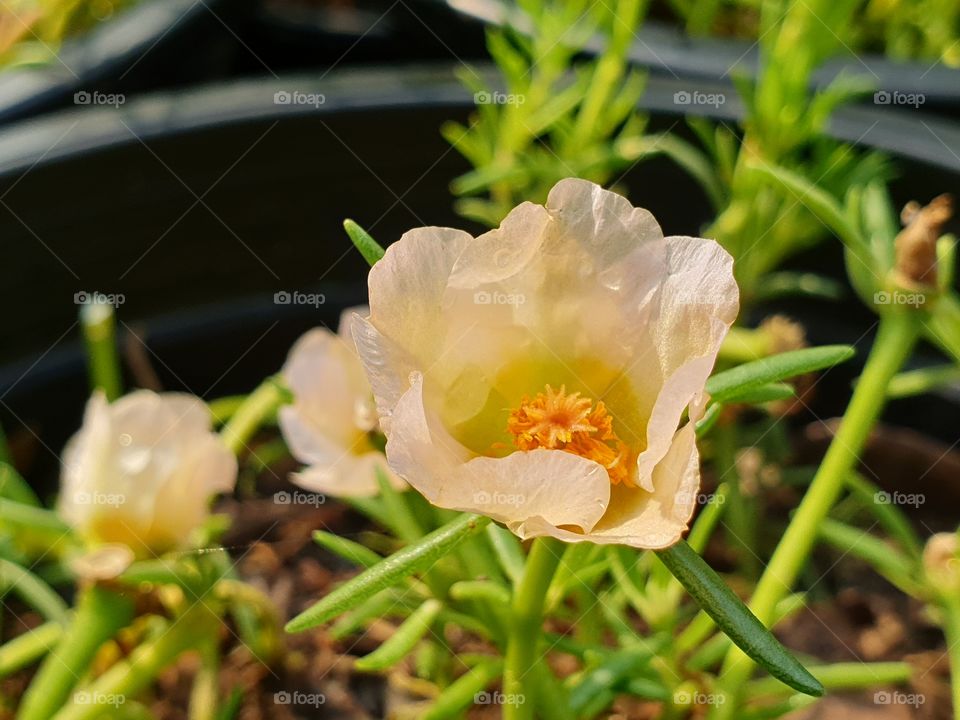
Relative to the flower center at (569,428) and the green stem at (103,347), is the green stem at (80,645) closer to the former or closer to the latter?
the green stem at (103,347)

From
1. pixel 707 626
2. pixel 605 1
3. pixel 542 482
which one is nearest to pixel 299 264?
pixel 605 1

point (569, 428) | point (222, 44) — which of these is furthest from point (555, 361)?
point (222, 44)

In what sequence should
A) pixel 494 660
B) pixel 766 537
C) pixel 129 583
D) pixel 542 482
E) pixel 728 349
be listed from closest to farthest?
pixel 542 482 < pixel 494 660 < pixel 129 583 < pixel 728 349 < pixel 766 537

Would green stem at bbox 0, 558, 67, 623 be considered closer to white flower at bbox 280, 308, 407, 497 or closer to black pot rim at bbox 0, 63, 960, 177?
white flower at bbox 280, 308, 407, 497

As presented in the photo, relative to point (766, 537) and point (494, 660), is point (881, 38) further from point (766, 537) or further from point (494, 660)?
point (494, 660)

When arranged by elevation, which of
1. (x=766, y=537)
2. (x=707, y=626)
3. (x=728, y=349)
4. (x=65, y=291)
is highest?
(x=65, y=291)

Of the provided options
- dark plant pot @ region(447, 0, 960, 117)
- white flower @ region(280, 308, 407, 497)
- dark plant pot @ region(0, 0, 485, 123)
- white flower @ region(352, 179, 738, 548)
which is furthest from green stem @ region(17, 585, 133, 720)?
dark plant pot @ region(447, 0, 960, 117)

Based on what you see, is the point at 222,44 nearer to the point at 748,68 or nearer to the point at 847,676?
the point at 748,68

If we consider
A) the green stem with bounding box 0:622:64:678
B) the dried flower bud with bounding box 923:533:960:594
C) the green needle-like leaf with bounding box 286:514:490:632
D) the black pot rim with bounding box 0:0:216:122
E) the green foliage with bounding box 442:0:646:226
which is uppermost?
the black pot rim with bounding box 0:0:216:122
